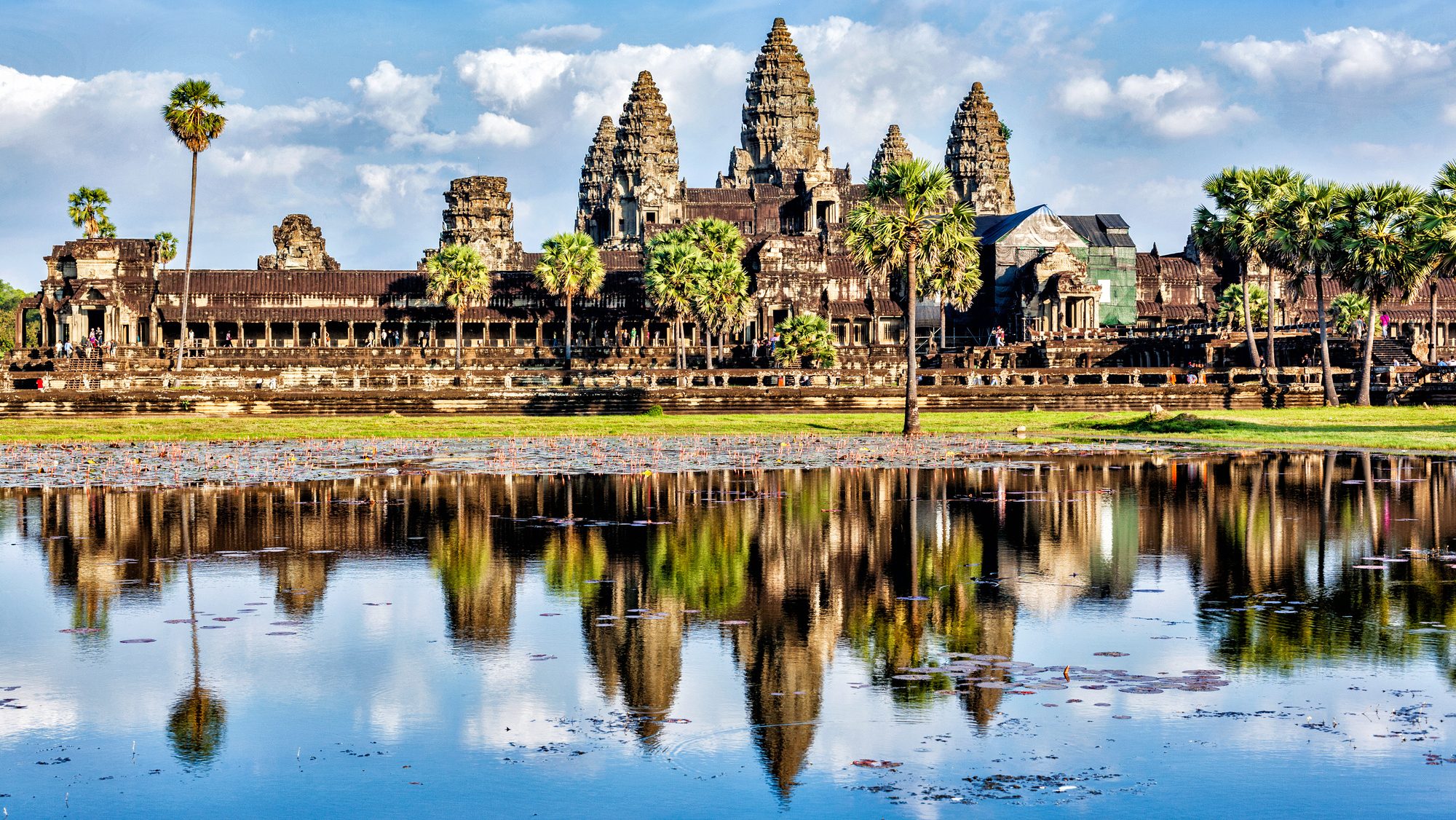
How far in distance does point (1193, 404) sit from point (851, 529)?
45.4m

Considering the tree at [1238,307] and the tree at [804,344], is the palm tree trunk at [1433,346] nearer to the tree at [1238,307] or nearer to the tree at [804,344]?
the tree at [1238,307]

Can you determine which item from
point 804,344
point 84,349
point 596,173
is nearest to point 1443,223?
point 804,344

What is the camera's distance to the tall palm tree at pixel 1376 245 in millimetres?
62125

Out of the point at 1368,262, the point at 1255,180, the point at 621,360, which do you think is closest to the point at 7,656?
the point at 1368,262

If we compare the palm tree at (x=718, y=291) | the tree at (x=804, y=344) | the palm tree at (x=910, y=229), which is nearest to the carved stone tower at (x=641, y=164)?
the palm tree at (x=718, y=291)

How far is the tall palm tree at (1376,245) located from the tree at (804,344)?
26.6m

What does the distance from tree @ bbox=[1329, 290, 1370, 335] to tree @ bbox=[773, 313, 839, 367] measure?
36.1 meters

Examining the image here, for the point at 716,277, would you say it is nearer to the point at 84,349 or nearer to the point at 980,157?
the point at 84,349

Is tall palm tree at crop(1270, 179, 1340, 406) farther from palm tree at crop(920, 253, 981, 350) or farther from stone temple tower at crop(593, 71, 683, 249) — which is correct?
stone temple tower at crop(593, 71, 683, 249)

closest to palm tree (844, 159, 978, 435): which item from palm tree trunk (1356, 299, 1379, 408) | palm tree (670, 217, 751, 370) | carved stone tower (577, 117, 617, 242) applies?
palm tree trunk (1356, 299, 1379, 408)

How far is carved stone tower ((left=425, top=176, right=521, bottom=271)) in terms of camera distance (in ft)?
443

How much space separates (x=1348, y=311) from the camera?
10119 centimetres

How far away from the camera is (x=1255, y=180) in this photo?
229 feet

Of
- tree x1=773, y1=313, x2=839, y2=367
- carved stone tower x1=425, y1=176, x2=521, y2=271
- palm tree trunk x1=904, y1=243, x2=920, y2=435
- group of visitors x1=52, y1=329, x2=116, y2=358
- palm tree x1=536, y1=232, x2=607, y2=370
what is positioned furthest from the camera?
carved stone tower x1=425, y1=176, x2=521, y2=271
